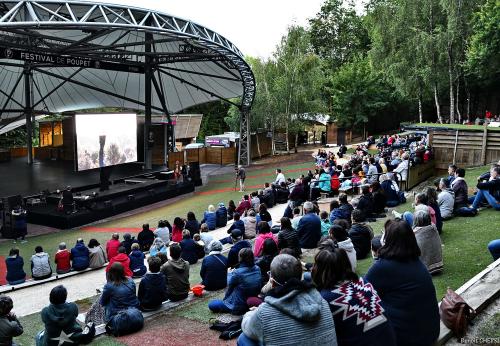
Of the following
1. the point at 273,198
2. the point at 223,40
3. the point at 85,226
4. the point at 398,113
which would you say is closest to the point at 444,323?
the point at 273,198

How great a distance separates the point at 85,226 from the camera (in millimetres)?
20625

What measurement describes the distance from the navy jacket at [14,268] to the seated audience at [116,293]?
5.99 m

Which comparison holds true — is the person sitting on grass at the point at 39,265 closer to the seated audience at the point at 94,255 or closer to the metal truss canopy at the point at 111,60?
the seated audience at the point at 94,255

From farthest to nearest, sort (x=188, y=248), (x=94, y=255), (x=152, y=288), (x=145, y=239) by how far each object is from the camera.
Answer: (x=145, y=239) → (x=94, y=255) → (x=188, y=248) → (x=152, y=288)

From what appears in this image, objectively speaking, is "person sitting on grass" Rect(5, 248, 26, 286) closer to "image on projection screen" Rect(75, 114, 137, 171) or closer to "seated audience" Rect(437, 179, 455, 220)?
"seated audience" Rect(437, 179, 455, 220)

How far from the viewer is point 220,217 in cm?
1650

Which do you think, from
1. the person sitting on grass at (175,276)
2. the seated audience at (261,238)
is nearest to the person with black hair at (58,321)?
the person sitting on grass at (175,276)

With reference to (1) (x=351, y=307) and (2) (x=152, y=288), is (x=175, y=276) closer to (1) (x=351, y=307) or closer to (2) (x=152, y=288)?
(2) (x=152, y=288)

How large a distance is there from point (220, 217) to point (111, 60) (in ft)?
56.3

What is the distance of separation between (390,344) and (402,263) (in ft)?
2.53

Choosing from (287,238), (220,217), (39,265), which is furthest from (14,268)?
(287,238)

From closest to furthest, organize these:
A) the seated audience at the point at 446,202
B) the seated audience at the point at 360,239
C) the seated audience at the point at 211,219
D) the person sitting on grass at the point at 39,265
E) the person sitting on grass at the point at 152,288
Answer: the person sitting on grass at the point at 152,288
the seated audience at the point at 360,239
the seated audience at the point at 446,202
the person sitting on grass at the point at 39,265
the seated audience at the point at 211,219

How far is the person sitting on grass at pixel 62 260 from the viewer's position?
12180mm

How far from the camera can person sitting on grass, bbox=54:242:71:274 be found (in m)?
12.2
